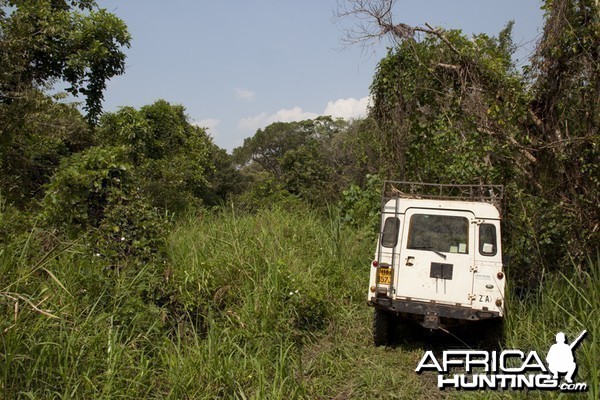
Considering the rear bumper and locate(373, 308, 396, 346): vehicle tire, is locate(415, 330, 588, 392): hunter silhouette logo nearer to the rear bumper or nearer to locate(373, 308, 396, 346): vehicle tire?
the rear bumper

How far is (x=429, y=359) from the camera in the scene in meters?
5.07

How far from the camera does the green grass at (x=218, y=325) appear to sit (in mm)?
3500

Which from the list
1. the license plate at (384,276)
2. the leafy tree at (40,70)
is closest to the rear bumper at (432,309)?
the license plate at (384,276)

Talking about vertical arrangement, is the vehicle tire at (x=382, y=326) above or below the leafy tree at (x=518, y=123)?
below

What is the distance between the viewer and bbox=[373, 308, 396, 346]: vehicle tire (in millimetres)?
5406

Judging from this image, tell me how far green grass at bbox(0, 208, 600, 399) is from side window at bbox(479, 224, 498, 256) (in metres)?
0.73

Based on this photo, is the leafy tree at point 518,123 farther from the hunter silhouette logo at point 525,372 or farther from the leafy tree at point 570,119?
the hunter silhouette logo at point 525,372

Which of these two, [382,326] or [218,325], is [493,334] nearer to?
[382,326]

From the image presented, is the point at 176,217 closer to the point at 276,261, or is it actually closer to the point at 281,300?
the point at 276,261

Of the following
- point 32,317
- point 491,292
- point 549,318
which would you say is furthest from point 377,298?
point 32,317

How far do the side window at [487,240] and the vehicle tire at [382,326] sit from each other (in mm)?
1318

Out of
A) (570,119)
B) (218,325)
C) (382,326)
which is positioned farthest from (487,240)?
(218,325)

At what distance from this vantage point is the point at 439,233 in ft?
17.8

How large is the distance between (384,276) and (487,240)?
1223 mm
